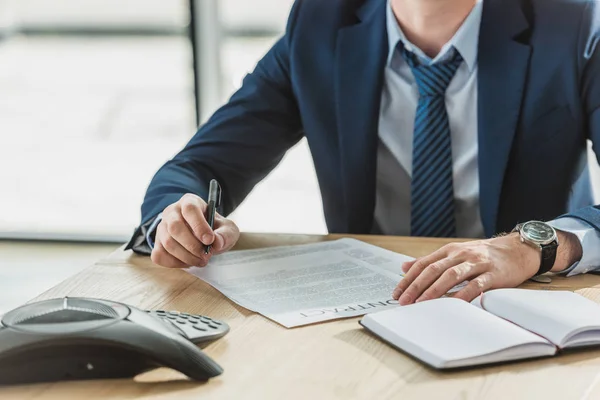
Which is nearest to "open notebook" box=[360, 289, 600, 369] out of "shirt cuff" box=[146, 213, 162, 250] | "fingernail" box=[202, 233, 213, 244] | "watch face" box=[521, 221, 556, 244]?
"watch face" box=[521, 221, 556, 244]

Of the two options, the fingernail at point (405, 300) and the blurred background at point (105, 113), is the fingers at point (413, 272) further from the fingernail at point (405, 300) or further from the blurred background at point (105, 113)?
the blurred background at point (105, 113)

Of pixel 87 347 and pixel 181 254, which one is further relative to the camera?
pixel 181 254

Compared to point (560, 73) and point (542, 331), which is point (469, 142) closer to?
point (560, 73)

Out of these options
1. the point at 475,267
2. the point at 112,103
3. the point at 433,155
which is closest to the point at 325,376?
the point at 475,267

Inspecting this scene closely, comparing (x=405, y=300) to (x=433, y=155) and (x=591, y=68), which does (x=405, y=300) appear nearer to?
(x=433, y=155)

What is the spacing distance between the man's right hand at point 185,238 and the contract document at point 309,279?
1.0 inches

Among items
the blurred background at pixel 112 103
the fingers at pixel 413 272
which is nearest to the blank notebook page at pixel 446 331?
the fingers at pixel 413 272

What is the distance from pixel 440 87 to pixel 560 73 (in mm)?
241

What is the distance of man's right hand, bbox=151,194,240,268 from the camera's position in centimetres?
144

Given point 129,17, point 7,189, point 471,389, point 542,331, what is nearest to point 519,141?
point 542,331

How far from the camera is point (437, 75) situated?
1847 millimetres

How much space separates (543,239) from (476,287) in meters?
0.21

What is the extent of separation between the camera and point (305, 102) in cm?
195

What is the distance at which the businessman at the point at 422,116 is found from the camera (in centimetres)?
179
